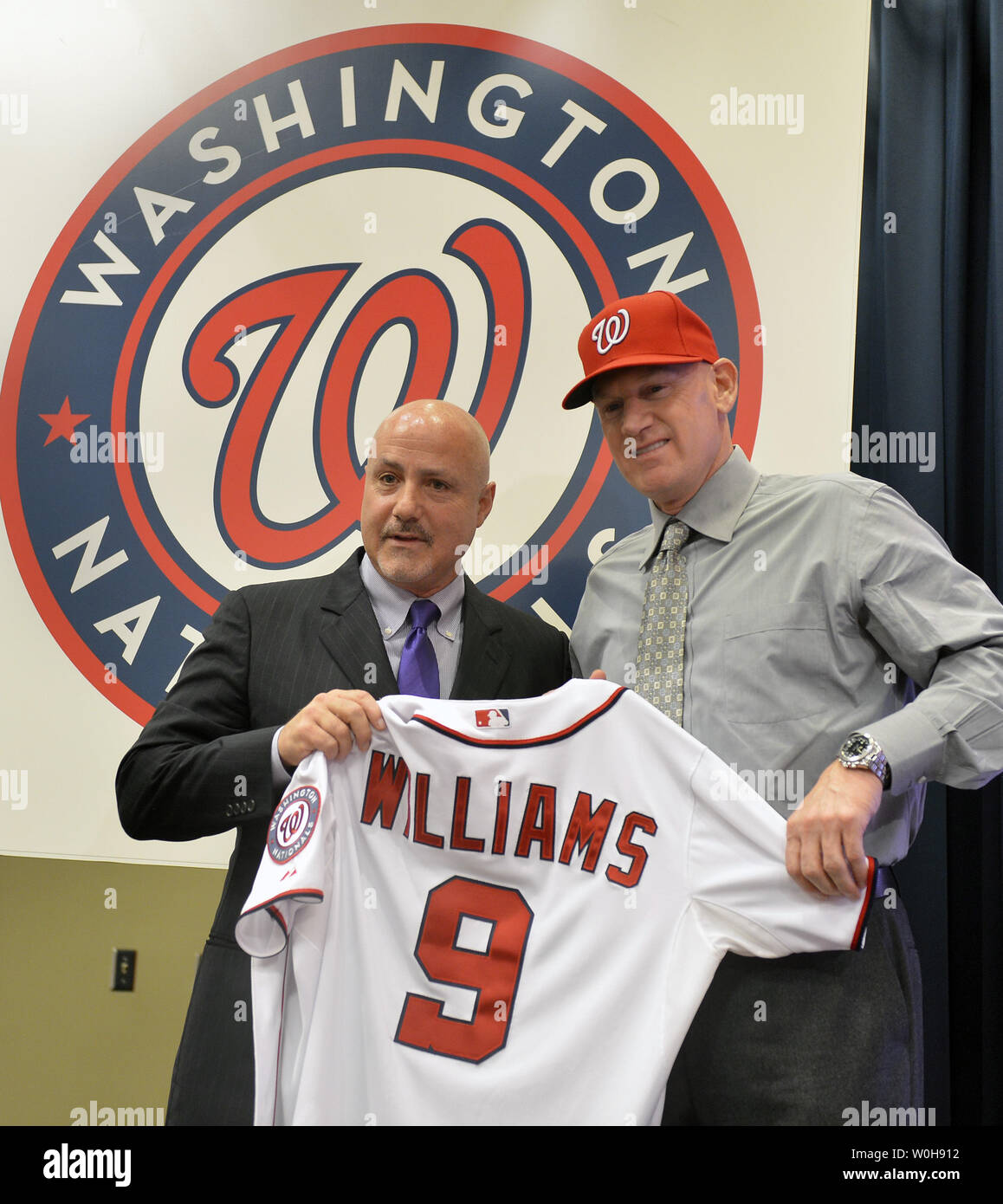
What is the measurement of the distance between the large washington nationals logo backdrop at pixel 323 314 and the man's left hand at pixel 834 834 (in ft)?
3.43

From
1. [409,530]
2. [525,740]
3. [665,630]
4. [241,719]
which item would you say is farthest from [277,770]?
[665,630]

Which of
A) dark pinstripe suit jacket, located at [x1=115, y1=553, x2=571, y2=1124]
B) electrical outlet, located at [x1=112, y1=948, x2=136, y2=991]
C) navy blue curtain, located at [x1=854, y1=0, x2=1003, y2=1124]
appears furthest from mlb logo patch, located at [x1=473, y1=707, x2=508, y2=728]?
electrical outlet, located at [x1=112, y1=948, x2=136, y2=991]

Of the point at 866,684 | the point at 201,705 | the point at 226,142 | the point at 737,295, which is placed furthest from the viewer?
the point at 226,142

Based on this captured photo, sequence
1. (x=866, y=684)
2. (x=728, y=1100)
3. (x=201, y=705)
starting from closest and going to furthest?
1. (x=728, y=1100)
2. (x=866, y=684)
3. (x=201, y=705)

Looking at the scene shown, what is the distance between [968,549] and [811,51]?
1227 millimetres

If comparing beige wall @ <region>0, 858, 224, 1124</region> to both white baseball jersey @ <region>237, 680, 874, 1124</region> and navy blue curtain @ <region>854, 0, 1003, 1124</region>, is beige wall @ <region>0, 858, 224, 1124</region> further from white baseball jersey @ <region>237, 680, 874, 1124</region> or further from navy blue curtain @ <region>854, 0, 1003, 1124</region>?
navy blue curtain @ <region>854, 0, 1003, 1124</region>

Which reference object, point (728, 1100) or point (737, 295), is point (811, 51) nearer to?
point (737, 295)

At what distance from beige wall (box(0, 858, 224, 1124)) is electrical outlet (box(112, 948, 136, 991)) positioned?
13mm

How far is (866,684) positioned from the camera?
5.48 feet

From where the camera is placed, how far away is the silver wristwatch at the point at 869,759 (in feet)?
4.66

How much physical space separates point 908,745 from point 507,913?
0.66m

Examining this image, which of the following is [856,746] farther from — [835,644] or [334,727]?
[334,727]

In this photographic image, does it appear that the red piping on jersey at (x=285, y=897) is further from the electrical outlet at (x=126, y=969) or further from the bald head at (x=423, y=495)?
the electrical outlet at (x=126, y=969)

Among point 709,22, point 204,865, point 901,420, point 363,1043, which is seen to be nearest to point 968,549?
point 901,420
